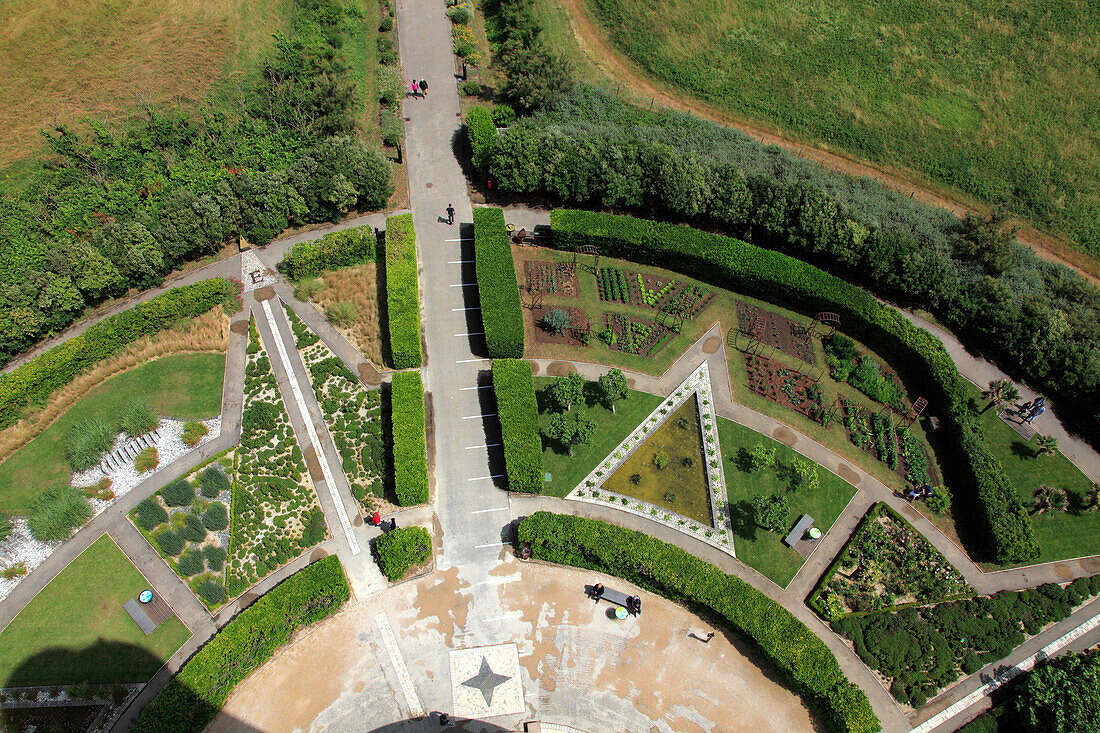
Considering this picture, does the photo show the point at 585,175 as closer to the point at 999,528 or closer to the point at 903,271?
the point at 903,271

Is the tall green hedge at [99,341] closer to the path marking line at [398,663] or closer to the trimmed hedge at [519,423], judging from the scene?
the trimmed hedge at [519,423]

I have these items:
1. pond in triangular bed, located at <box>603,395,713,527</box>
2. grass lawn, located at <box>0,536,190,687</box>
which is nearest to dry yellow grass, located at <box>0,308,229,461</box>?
grass lawn, located at <box>0,536,190,687</box>

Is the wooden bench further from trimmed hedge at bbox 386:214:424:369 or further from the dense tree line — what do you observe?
the dense tree line

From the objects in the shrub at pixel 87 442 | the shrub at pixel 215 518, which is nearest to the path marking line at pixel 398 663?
the shrub at pixel 215 518

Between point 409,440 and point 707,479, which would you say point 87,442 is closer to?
point 409,440

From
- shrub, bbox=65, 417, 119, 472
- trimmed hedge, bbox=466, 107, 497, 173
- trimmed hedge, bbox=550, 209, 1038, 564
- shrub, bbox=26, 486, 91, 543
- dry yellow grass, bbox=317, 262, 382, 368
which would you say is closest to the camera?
shrub, bbox=26, 486, 91, 543

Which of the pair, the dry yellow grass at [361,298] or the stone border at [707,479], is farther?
the dry yellow grass at [361,298]

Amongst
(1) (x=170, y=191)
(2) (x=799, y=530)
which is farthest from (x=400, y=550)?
(1) (x=170, y=191)
